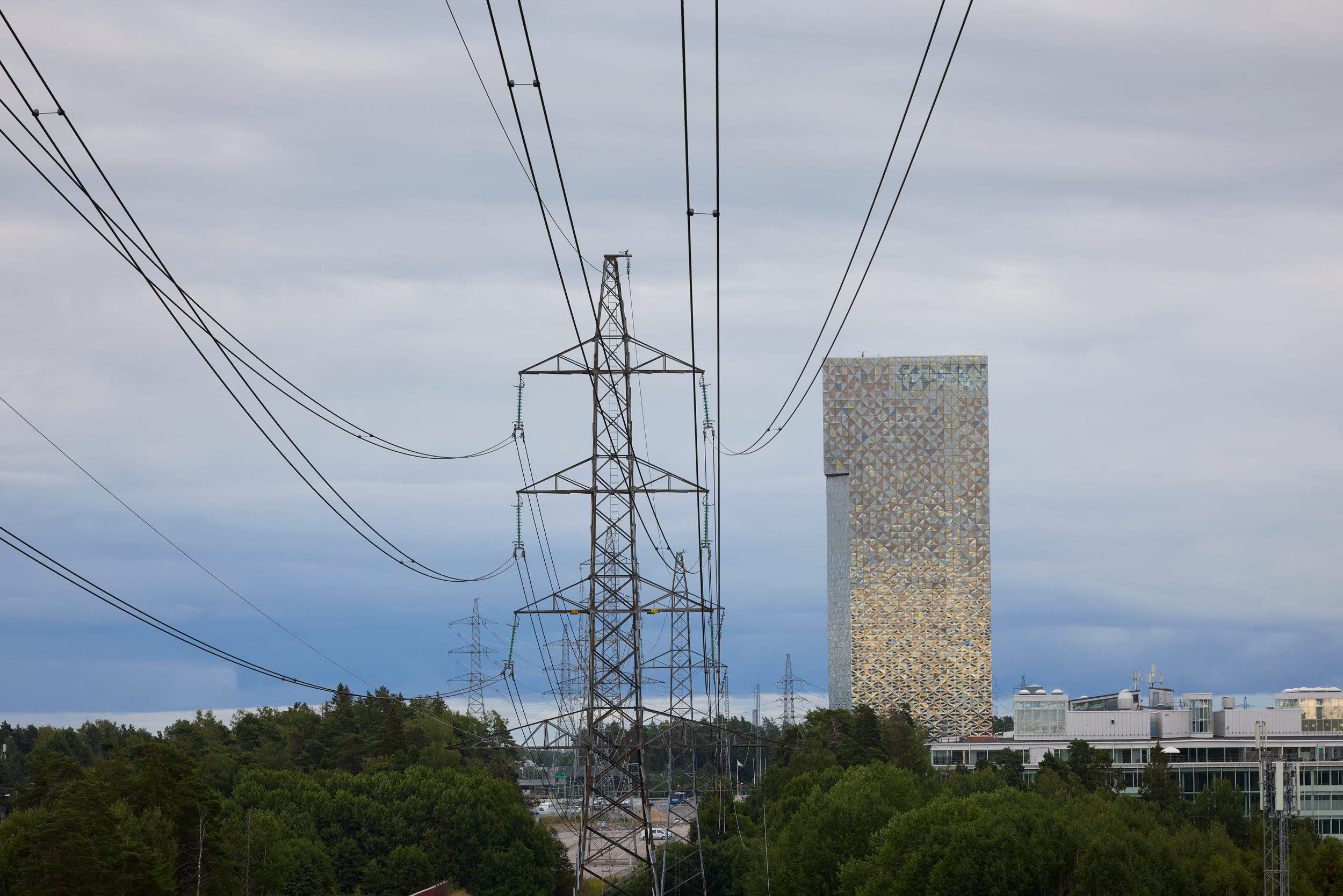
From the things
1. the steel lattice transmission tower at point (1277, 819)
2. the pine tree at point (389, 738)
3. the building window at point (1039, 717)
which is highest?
the steel lattice transmission tower at point (1277, 819)

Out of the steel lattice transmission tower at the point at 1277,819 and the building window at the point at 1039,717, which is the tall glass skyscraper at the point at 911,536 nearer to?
the building window at the point at 1039,717

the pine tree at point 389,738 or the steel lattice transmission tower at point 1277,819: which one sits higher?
the steel lattice transmission tower at point 1277,819

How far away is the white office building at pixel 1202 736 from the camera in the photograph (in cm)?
9375

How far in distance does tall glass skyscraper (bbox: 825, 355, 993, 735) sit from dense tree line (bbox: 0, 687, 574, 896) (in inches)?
2281

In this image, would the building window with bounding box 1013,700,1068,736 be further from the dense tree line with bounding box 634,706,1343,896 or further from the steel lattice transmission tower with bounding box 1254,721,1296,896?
the steel lattice transmission tower with bounding box 1254,721,1296,896

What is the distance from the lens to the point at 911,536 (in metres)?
157

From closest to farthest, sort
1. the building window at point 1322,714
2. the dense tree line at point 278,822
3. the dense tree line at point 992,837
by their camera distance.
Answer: the dense tree line at point 992,837 → the dense tree line at point 278,822 → the building window at point 1322,714

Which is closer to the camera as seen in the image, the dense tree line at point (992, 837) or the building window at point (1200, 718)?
the dense tree line at point (992, 837)

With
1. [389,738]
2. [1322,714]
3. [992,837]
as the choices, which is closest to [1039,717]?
[1322,714]

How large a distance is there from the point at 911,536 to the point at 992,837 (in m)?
113

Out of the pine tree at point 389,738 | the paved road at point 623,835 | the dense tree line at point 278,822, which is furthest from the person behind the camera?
the pine tree at point 389,738

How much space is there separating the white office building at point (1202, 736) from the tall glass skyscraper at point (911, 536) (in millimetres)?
31926

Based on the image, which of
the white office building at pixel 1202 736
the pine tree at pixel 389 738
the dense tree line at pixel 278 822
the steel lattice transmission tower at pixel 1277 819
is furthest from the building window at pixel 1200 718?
the steel lattice transmission tower at pixel 1277 819

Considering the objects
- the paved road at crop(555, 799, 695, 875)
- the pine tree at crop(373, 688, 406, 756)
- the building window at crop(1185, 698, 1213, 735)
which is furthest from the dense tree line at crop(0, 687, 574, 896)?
the building window at crop(1185, 698, 1213, 735)
